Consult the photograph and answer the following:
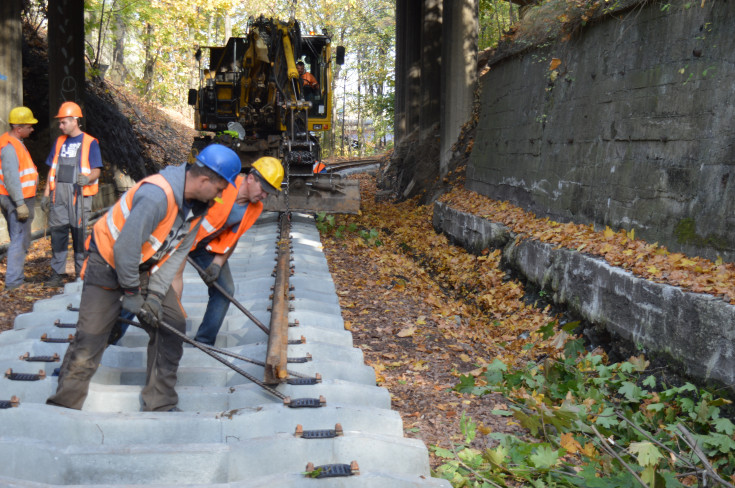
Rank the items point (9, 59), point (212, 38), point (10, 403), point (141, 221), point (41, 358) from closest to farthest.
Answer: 1. point (141, 221)
2. point (10, 403)
3. point (41, 358)
4. point (9, 59)
5. point (212, 38)

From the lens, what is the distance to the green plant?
13.4 feet

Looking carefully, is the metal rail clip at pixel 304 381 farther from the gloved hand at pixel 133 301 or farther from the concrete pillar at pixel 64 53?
the concrete pillar at pixel 64 53

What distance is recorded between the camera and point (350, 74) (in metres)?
51.1

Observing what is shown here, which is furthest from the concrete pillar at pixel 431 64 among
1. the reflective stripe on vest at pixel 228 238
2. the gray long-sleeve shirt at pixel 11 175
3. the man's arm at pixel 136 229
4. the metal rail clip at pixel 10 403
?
the metal rail clip at pixel 10 403

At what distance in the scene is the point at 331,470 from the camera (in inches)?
140

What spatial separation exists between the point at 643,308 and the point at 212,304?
3556 mm

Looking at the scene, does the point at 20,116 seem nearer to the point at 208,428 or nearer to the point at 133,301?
the point at 133,301

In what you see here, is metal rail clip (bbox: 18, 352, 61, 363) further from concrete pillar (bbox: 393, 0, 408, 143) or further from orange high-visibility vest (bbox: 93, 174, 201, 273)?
concrete pillar (bbox: 393, 0, 408, 143)

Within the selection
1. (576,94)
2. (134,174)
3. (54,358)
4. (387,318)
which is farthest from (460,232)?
(134,174)

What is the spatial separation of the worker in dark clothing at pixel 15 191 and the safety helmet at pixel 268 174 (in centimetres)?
382

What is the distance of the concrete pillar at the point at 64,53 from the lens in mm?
13570

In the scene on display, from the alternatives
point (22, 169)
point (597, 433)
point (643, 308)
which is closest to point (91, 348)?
point (597, 433)

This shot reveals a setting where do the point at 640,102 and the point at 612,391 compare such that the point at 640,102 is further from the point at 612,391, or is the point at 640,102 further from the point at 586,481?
the point at 586,481

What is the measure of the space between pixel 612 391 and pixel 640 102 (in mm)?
3190
